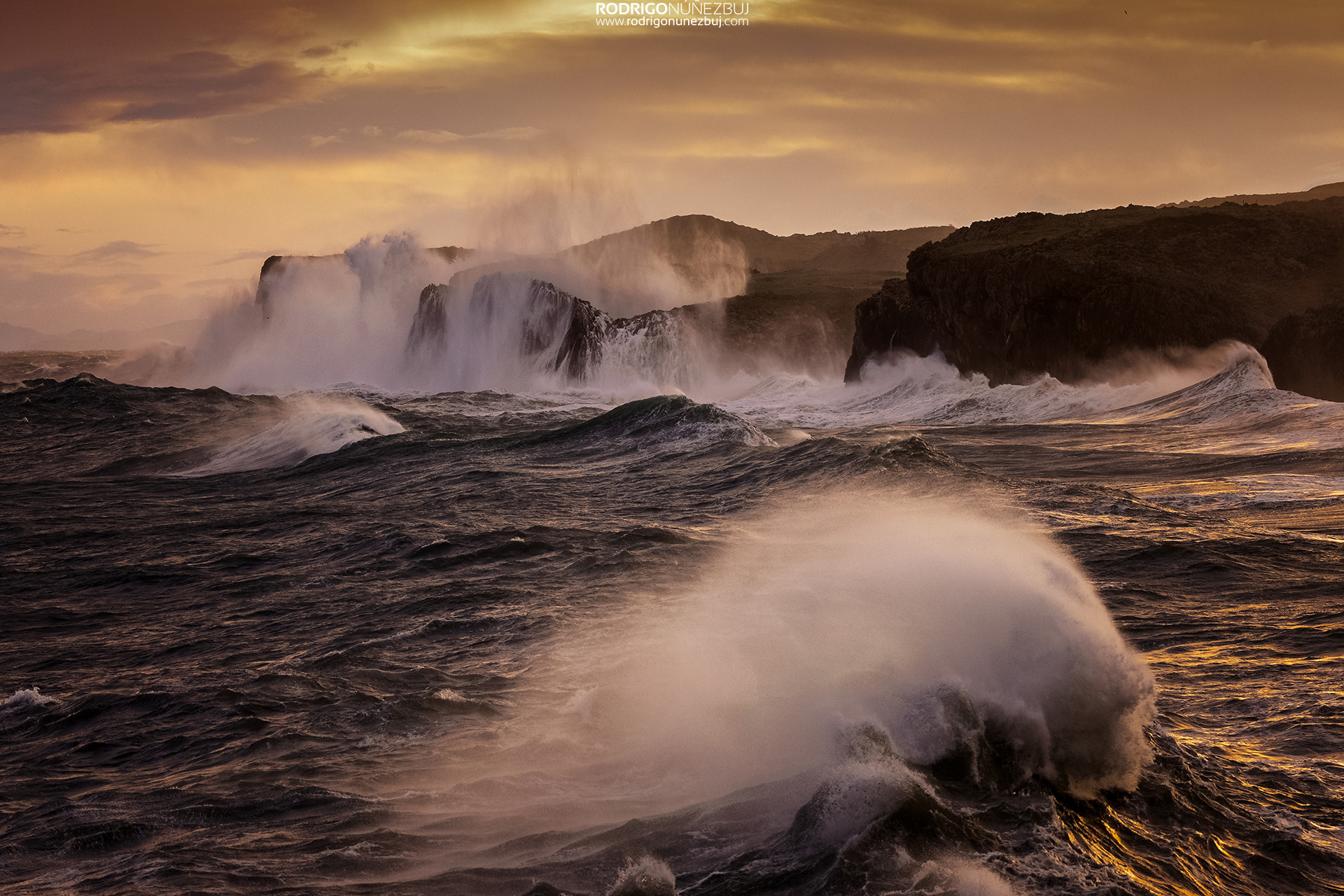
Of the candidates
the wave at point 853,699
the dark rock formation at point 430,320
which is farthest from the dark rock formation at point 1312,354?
the dark rock formation at point 430,320

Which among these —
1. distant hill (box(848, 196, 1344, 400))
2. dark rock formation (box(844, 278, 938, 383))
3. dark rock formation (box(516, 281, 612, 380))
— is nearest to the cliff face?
distant hill (box(848, 196, 1344, 400))

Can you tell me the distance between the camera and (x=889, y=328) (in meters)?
45.8

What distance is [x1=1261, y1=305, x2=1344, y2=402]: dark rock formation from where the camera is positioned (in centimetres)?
2517

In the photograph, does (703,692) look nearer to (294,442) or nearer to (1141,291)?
(294,442)

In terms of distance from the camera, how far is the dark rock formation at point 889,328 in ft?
144

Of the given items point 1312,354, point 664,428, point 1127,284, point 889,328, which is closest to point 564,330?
point 889,328

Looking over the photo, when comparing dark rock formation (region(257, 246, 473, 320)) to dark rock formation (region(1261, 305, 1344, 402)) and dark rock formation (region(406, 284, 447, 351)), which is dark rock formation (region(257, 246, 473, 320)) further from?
dark rock formation (region(1261, 305, 1344, 402))

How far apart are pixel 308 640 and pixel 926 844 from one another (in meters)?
6.39

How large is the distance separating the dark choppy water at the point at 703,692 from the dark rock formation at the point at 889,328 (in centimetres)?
2824

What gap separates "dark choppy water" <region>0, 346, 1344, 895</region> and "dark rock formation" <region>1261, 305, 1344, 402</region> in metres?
11.0

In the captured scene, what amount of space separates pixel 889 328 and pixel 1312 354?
21.4 m

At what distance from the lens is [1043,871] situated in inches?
176

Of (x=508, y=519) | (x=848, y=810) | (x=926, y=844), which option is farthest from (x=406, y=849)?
(x=508, y=519)

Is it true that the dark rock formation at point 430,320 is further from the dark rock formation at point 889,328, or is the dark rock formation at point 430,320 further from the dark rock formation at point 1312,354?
the dark rock formation at point 1312,354
